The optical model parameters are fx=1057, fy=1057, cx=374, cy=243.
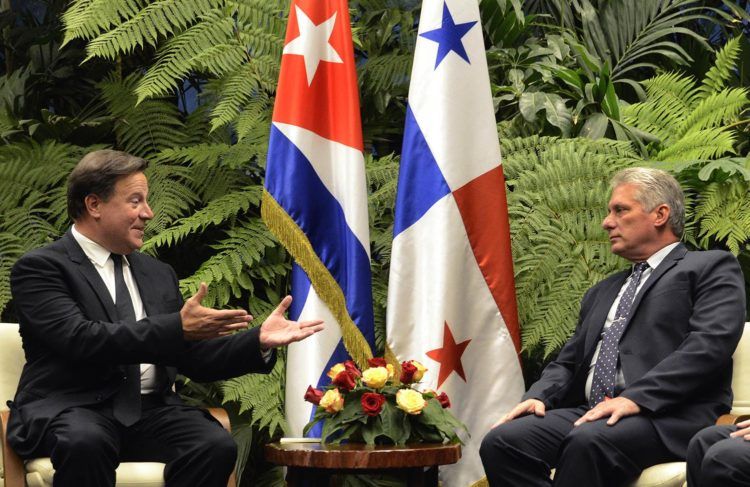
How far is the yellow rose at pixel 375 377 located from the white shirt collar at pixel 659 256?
0.91m

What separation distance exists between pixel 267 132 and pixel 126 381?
1.52 m

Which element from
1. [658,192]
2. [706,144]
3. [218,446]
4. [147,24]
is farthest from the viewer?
[147,24]

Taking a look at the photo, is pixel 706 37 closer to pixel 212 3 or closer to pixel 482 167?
pixel 482 167

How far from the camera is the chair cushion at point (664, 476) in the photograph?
279cm

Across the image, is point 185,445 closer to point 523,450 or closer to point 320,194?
point 523,450

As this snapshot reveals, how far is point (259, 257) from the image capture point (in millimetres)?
4023

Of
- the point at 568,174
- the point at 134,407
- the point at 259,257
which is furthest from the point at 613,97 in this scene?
the point at 134,407

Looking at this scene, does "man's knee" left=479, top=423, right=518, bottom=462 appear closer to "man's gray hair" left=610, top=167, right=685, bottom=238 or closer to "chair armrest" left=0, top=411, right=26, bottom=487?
"man's gray hair" left=610, top=167, right=685, bottom=238

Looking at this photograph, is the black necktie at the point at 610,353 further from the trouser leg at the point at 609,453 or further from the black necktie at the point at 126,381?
the black necktie at the point at 126,381

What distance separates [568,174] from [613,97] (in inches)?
24.8

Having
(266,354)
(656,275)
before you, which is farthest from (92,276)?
(656,275)

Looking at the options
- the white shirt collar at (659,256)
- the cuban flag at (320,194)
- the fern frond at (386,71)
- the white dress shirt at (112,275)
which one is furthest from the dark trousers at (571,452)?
the fern frond at (386,71)

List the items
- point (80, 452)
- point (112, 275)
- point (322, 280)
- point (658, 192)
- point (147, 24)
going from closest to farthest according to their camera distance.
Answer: point (80, 452), point (112, 275), point (658, 192), point (322, 280), point (147, 24)

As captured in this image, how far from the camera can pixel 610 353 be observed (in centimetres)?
320
